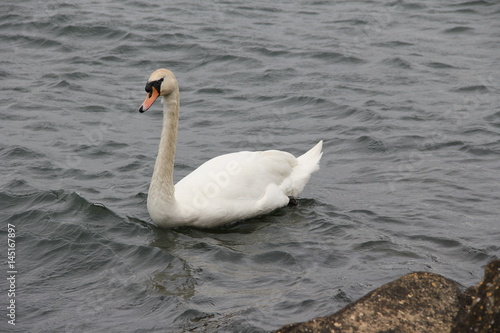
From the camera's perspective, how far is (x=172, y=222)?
345 inches

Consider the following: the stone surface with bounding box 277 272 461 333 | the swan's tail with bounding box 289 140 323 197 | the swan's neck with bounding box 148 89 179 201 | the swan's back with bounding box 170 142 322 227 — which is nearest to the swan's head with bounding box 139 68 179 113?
the swan's neck with bounding box 148 89 179 201

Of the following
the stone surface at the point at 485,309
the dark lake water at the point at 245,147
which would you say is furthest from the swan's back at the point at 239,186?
the stone surface at the point at 485,309

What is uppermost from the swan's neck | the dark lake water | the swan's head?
the swan's head

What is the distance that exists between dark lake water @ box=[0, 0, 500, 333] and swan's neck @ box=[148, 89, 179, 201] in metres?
0.52

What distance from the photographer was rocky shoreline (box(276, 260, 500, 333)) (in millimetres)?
4734

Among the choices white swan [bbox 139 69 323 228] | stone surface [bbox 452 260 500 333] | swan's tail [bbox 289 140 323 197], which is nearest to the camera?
stone surface [bbox 452 260 500 333]

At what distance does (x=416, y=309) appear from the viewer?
5.33 metres

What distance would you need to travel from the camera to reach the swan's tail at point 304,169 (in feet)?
32.3

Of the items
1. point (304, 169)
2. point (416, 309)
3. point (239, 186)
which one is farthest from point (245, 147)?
point (416, 309)

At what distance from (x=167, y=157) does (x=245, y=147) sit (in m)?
2.69

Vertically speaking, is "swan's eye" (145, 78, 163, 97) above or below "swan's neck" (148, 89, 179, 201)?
above

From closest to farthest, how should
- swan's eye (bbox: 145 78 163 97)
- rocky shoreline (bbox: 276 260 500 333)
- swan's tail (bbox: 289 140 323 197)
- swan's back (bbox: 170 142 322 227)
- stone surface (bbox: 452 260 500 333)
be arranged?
stone surface (bbox: 452 260 500 333)
rocky shoreline (bbox: 276 260 500 333)
swan's eye (bbox: 145 78 163 97)
swan's back (bbox: 170 142 322 227)
swan's tail (bbox: 289 140 323 197)

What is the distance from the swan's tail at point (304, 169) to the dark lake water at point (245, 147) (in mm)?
224

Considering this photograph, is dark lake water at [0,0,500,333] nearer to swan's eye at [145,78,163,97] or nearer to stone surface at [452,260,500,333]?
swan's eye at [145,78,163,97]
